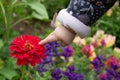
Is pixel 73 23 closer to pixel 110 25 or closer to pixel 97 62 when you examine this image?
pixel 97 62

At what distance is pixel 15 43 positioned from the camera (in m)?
2.06

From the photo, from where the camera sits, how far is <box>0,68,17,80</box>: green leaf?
2.97 meters

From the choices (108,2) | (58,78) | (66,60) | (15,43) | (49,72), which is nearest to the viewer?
(108,2)

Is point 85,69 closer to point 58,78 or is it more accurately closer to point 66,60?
point 66,60

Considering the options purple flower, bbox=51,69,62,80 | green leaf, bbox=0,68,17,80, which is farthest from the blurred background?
purple flower, bbox=51,69,62,80

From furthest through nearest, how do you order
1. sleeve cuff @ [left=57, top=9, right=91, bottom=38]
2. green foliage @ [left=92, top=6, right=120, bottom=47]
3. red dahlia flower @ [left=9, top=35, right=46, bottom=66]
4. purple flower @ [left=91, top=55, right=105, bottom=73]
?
green foliage @ [left=92, top=6, right=120, bottom=47] → purple flower @ [left=91, top=55, right=105, bottom=73] → red dahlia flower @ [left=9, top=35, right=46, bottom=66] → sleeve cuff @ [left=57, top=9, right=91, bottom=38]

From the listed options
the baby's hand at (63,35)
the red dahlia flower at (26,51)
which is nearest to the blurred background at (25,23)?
the red dahlia flower at (26,51)

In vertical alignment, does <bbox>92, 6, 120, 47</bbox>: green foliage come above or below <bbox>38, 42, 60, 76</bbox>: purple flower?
below

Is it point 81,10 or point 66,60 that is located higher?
point 81,10

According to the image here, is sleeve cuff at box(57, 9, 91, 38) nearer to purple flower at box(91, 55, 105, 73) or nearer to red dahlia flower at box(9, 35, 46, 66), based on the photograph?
red dahlia flower at box(9, 35, 46, 66)

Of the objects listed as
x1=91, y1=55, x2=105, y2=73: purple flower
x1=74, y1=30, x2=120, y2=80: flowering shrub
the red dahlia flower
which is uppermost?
the red dahlia flower

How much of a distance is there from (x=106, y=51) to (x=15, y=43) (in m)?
1.59

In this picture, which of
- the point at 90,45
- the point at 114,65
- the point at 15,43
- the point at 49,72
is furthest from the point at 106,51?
the point at 15,43

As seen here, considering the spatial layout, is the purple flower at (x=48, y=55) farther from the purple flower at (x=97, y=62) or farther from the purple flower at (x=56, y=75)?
the purple flower at (x=97, y=62)
